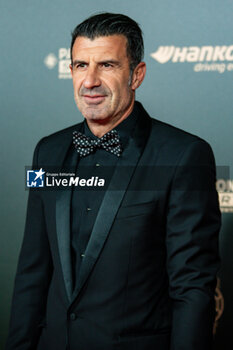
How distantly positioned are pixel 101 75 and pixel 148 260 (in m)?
0.65

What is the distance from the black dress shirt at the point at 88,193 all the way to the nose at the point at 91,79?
18 cm

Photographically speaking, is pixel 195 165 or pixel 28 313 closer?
pixel 195 165

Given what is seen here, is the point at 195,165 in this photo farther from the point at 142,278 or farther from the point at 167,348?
the point at 167,348

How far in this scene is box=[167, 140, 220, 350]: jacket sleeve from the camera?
1558 millimetres

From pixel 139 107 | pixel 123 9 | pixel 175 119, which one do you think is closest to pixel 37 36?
pixel 123 9

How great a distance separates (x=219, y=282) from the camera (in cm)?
256

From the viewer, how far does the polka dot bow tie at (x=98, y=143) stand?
1.77 meters

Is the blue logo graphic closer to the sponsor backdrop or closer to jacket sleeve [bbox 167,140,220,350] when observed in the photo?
jacket sleeve [bbox 167,140,220,350]

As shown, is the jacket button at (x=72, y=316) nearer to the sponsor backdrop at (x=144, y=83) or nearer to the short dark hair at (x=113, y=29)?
the short dark hair at (x=113, y=29)

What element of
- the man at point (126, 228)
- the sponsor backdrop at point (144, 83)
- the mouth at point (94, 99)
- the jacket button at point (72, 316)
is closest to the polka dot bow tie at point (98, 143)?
the man at point (126, 228)

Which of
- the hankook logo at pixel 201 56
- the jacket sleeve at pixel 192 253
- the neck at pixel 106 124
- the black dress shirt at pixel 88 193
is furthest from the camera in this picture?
the hankook logo at pixel 201 56

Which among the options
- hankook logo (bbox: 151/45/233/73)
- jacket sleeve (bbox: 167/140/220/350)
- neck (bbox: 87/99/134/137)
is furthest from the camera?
hankook logo (bbox: 151/45/233/73)

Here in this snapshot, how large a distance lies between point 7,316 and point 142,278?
154 centimetres

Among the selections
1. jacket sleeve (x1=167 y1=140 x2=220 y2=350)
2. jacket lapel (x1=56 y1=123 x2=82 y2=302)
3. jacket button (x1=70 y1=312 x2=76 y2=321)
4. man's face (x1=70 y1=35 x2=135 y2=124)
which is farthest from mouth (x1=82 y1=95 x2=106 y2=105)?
jacket button (x1=70 y1=312 x2=76 y2=321)
